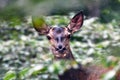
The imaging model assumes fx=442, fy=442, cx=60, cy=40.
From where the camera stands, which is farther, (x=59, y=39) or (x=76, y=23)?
(x=76, y=23)

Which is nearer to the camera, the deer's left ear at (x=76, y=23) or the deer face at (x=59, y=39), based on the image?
the deer face at (x=59, y=39)

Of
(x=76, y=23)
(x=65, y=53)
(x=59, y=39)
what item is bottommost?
(x=65, y=53)

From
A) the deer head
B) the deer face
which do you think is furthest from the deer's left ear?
the deer face

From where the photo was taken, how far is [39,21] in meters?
1.80

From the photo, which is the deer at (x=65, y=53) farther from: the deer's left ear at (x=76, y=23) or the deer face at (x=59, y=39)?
the deer's left ear at (x=76, y=23)

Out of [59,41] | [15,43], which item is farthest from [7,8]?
[15,43]

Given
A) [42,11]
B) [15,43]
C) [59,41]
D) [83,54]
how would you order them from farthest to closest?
[15,43] < [83,54] < [59,41] < [42,11]

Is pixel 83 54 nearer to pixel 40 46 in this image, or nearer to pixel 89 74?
pixel 40 46

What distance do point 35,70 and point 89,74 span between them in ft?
10.2

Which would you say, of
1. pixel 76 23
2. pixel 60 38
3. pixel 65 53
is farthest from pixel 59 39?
pixel 76 23

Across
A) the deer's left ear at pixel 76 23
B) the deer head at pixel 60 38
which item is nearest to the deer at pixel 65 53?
the deer head at pixel 60 38

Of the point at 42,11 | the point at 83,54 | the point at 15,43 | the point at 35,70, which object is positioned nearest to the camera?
the point at 42,11

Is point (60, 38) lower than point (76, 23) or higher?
lower

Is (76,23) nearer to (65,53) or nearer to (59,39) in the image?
(59,39)
